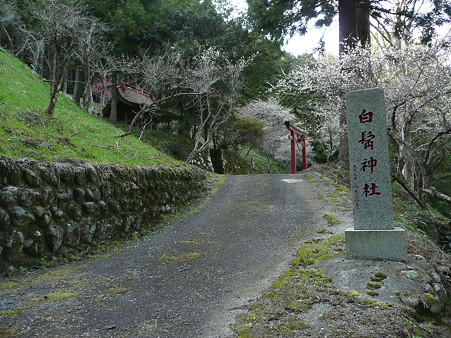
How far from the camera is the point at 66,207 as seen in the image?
5.16 m

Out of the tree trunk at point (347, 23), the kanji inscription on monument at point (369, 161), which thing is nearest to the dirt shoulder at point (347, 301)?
the kanji inscription on monument at point (369, 161)

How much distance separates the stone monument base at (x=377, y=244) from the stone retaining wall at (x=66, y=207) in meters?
4.17

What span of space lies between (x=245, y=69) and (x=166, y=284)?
16.8 metres

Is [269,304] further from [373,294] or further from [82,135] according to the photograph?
[82,135]

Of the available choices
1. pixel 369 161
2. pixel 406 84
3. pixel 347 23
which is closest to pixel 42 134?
pixel 369 161

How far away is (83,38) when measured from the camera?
13797 mm

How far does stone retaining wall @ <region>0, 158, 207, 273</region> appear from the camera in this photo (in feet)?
14.1

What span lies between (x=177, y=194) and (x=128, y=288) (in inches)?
199

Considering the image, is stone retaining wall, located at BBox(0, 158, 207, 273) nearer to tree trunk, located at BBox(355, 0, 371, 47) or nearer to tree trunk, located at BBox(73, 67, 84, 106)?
tree trunk, located at BBox(355, 0, 371, 47)

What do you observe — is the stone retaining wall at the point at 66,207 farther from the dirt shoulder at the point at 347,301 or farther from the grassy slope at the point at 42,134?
the dirt shoulder at the point at 347,301

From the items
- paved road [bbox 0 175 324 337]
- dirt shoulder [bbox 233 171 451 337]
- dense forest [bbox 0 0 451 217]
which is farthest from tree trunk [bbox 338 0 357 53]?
dirt shoulder [bbox 233 171 451 337]

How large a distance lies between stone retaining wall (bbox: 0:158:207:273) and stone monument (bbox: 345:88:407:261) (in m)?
4.17

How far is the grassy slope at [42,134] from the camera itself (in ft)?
19.6

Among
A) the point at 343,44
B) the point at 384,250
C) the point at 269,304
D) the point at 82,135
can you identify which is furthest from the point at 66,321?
the point at 343,44
